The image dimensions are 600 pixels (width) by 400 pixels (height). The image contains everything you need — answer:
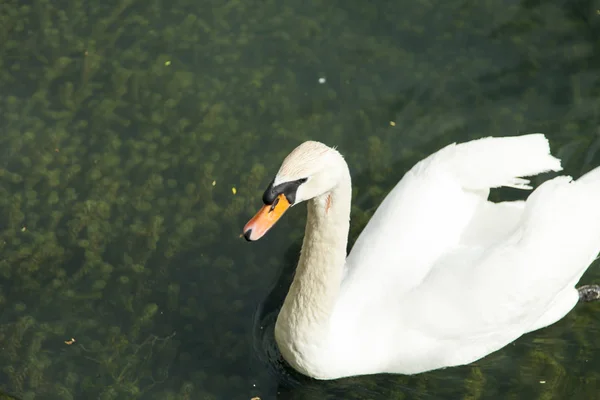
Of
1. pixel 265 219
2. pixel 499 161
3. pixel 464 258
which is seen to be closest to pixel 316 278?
Result: pixel 265 219

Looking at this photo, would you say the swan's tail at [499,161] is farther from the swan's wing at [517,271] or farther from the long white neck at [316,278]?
the long white neck at [316,278]

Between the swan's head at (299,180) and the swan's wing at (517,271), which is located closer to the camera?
the swan's head at (299,180)

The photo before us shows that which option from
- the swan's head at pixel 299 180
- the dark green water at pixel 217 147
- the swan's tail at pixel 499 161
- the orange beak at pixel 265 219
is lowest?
the dark green water at pixel 217 147

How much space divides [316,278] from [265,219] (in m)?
0.62

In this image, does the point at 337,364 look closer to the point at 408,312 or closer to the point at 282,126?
the point at 408,312

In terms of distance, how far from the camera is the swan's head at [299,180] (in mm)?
3852

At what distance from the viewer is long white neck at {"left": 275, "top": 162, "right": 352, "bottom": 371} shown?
4145 mm

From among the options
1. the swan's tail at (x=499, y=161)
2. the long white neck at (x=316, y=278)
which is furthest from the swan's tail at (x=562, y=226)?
the long white neck at (x=316, y=278)

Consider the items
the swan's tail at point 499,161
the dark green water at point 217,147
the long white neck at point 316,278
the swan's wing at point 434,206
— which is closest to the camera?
the long white neck at point 316,278

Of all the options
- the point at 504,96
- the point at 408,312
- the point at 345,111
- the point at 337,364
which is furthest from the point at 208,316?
the point at 504,96

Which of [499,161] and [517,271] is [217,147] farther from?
[517,271]

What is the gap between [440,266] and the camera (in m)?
4.67

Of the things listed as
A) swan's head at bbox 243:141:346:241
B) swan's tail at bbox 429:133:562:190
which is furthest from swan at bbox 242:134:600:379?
swan's head at bbox 243:141:346:241

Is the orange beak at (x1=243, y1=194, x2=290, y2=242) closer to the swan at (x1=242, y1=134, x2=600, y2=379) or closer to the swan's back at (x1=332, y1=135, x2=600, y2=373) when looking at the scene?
the swan at (x1=242, y1=134, x2=600, y2=379)
